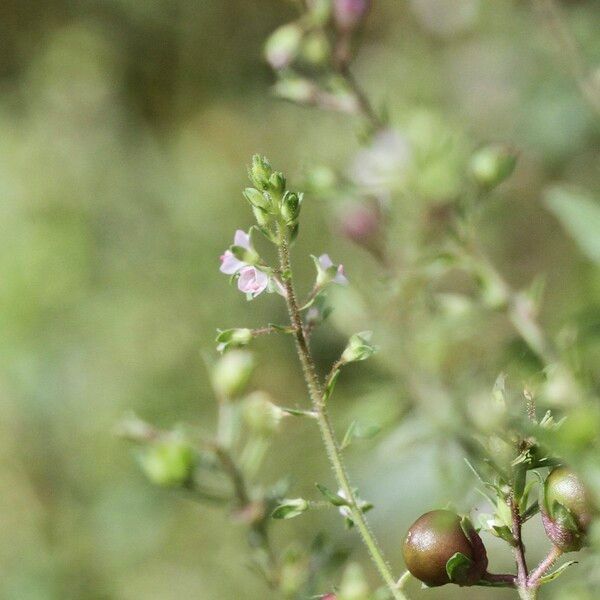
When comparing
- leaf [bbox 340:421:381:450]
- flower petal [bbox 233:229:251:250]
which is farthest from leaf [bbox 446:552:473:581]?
flower petal [bbox 233:229:251:250]

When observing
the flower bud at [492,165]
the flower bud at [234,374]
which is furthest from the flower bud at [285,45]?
the flower bud at [234,374]

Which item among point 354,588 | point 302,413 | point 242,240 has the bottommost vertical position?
point 354,588

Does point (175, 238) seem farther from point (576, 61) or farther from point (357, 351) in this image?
point (357, 351)

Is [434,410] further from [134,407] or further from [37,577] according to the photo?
[134,407]

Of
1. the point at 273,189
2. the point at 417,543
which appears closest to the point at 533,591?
the point at 417,543

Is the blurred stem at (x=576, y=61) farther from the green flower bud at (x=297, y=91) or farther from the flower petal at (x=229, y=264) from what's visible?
the flower petal at (x=229, y=264)

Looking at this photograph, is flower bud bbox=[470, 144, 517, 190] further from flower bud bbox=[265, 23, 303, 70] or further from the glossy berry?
the glossy berry

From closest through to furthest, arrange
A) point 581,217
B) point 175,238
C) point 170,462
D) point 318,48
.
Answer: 1. point 170,462
2. point 581,217
3. point 318,48
4. point 175,238

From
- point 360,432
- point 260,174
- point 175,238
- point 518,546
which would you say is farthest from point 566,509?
point 175,238
